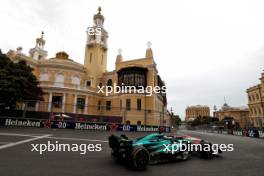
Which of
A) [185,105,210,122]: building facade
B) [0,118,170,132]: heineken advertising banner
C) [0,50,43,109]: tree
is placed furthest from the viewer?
[185,105,210,122]: building facade

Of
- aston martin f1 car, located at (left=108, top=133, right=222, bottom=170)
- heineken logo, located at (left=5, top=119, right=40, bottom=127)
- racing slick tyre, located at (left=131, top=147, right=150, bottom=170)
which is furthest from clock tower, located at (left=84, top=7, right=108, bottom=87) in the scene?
racing slick tyre, located at (left=131, top=147, right=150, bottom=170)

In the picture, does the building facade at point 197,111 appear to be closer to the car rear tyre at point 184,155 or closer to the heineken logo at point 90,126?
the heineken logo at point 90,126

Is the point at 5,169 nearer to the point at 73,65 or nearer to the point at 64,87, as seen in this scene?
the point at 64,87

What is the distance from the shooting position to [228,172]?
17.7 feet

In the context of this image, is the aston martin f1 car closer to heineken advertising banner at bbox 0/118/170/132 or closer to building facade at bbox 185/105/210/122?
heineken advertising banner at bbox 0/118/170/132

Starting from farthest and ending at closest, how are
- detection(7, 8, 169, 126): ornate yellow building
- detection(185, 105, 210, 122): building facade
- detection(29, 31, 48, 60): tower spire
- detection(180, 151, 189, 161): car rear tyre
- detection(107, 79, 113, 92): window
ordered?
detection(185, 105, 210, 122): building facade
detection(29, 31, 48, 60): tower spire
detection(107, 79, 113, 92): window
detection(7, 8, 169, 126): ornate yellow building
detection(180, 151, 189, 161): car rear tyre

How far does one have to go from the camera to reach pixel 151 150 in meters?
6.35

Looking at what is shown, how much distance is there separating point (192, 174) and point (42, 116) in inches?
666

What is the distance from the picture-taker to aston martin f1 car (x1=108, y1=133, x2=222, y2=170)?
546 cm

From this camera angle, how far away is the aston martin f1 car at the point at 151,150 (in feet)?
17.9

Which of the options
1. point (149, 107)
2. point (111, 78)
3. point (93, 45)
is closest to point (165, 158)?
point (149, 107)

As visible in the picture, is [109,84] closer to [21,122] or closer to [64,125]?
[64,125]

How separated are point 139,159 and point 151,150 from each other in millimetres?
1032

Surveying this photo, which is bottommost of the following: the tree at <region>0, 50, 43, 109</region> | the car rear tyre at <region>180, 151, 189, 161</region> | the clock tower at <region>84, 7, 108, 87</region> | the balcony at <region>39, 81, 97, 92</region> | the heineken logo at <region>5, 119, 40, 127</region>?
the car rear tyre at <region>180, 151, 189, 161</region>
